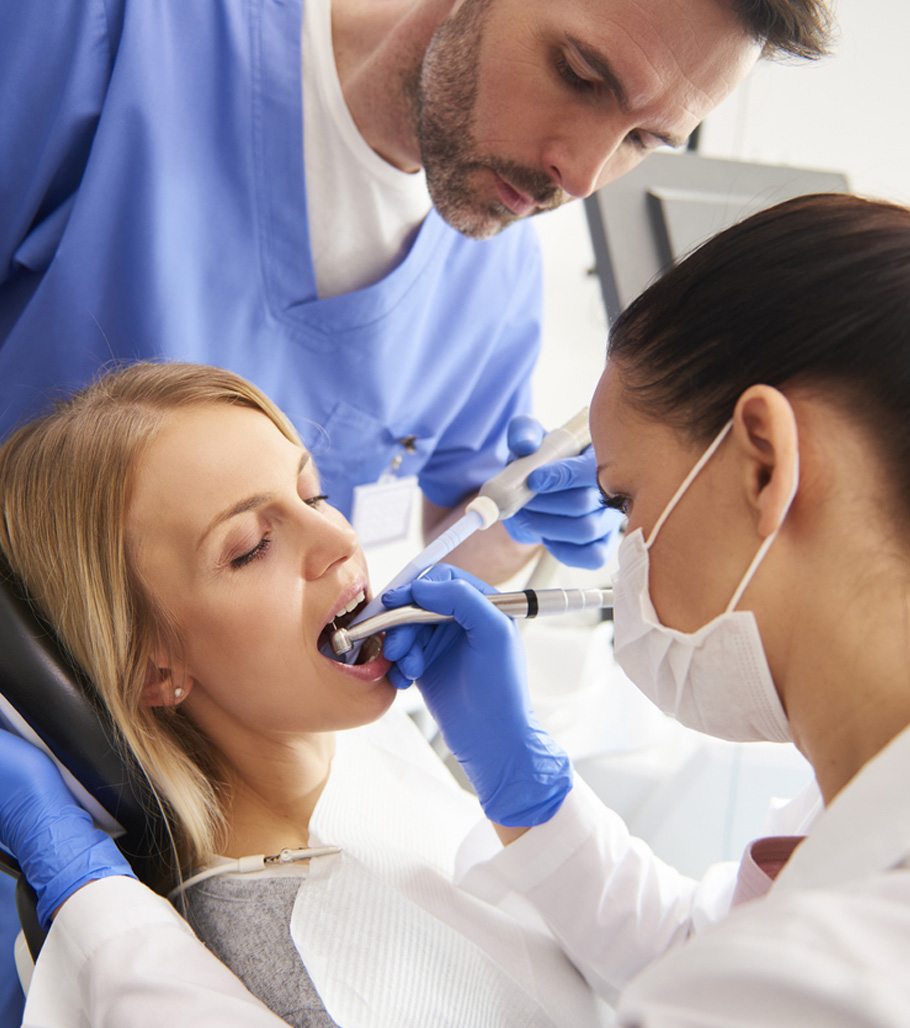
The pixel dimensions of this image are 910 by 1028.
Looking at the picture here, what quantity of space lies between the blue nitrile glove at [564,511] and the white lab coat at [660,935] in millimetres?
475

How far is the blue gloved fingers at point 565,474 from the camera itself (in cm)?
135

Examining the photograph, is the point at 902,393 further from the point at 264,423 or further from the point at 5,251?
the point at 5,251

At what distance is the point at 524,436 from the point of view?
1.43 meters

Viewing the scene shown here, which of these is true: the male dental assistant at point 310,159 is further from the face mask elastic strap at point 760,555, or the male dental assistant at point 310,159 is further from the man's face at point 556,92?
the face mask elastic strap at point 760,555

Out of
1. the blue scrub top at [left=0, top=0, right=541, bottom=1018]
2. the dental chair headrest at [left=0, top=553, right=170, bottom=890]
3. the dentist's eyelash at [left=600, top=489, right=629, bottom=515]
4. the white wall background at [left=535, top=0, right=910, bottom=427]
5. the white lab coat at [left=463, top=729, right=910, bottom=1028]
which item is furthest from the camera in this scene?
the white wall background at [left=535, top=0, right=910, bottom=427]

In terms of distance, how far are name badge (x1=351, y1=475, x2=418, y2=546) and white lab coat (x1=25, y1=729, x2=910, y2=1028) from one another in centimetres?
70

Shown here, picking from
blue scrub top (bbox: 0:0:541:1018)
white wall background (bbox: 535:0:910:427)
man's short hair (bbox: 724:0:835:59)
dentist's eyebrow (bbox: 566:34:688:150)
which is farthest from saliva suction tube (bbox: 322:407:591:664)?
white wall background (bbox: 535:0:910:427)

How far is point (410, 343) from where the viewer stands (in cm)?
161

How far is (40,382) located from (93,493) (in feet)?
1.16

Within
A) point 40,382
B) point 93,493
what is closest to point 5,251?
point 40,382

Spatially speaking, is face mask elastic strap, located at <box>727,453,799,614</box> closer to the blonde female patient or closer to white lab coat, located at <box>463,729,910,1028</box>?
white lab coat, located at <box>463,729,910,1028</box>

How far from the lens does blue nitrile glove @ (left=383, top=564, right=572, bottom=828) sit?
1.13 metres

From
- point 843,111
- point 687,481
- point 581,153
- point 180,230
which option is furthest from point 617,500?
point 843,111

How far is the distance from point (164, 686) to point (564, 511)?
0.70 meters
